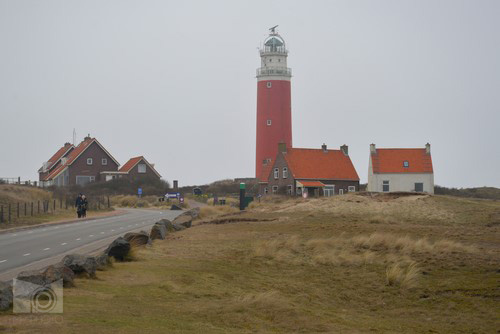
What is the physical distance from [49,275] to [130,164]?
290 ft

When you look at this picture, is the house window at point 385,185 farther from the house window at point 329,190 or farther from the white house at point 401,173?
the house window at point 329,190

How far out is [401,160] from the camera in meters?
79.1

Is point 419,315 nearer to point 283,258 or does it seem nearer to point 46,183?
point 283,258

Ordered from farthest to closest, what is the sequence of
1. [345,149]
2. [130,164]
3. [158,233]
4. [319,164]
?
[130,164] → [345,149] → [319,164] → [158,233]

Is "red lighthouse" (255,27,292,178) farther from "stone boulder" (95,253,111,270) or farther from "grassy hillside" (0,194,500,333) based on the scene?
"stone boulder" (95,253,111,270)

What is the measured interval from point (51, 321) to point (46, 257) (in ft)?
41.6

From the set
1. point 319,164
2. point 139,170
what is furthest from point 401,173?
point 139,170

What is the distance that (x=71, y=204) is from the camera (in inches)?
2549

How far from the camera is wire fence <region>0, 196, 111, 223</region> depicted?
46606 millimetres

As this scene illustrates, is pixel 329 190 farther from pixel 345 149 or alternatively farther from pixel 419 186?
pixel 419 186

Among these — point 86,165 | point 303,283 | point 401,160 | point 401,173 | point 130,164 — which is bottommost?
point 303,283

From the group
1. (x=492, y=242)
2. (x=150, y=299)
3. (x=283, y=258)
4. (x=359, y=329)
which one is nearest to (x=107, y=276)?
(x=150, y=299)

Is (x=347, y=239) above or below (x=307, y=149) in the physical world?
below

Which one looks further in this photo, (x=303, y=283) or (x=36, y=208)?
(x=36, y=208)
